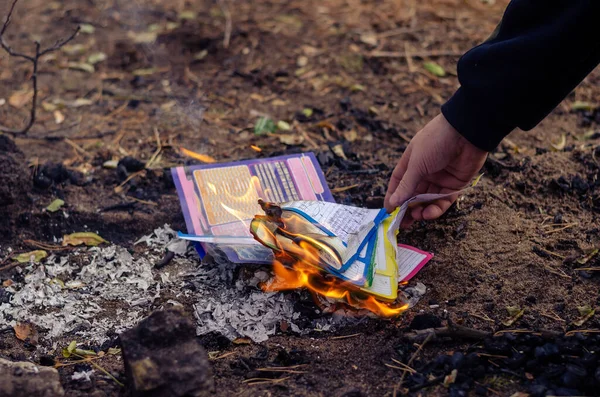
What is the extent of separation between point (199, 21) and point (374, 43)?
1.47m

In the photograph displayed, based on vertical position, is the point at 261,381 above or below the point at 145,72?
below

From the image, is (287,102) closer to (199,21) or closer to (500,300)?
(199,21)

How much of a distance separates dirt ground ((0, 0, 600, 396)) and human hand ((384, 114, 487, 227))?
171 millimetres

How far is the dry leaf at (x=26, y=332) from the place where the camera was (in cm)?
233

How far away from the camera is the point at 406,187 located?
2.46m

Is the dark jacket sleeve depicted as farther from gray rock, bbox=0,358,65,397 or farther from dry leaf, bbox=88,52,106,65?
dry leaf, bbox=88,52,106,65

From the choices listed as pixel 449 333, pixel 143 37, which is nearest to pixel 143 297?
pixel 449 333

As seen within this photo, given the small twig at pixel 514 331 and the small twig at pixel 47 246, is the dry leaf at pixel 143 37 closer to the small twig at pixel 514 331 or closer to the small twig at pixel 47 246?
the small twig at pixel 47 246

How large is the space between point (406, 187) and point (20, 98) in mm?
2947

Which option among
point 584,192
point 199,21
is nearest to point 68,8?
point 199,21

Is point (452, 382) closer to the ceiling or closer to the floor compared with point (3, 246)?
closer to the ceiling

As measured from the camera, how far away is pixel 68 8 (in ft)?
16.9

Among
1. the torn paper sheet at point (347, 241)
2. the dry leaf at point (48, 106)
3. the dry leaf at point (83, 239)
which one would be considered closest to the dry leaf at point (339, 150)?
the torn paper sheet at point (347, 241)

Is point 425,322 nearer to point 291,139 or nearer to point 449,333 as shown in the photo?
point 449,333
